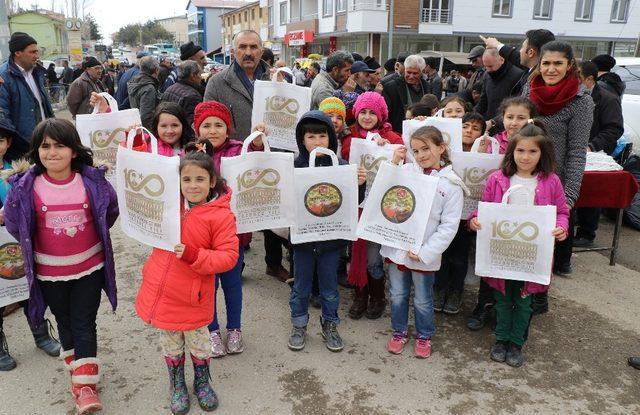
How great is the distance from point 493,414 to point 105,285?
7.72ft

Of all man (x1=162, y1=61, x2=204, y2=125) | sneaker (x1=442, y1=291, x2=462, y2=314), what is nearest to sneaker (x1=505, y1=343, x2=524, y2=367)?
sneaker (x1=442, y1=291, x2=462, y2=314)

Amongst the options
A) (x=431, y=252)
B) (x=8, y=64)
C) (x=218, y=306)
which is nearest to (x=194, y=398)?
(x=218, y=306)

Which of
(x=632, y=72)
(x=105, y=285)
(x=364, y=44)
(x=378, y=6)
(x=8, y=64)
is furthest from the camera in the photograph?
(x=364, y=44)

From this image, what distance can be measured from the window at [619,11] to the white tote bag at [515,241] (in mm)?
40585

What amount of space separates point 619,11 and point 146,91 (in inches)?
1582

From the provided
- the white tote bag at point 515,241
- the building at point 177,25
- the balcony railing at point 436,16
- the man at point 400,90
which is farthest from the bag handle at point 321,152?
the building at point 177,25

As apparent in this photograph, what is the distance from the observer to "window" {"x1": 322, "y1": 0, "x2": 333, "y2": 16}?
121 feet

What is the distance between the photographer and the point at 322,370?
10.5 feet

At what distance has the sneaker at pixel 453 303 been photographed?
3.99 m

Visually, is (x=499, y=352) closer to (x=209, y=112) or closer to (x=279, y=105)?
(x=279, y=105)

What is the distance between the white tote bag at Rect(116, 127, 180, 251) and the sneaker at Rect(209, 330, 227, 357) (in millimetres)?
1026

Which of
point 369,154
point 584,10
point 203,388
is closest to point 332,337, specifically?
point 203,388

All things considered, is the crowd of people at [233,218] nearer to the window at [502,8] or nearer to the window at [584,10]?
the window at [502,8]

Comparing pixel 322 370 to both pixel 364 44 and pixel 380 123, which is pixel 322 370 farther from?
pixel 364 44
